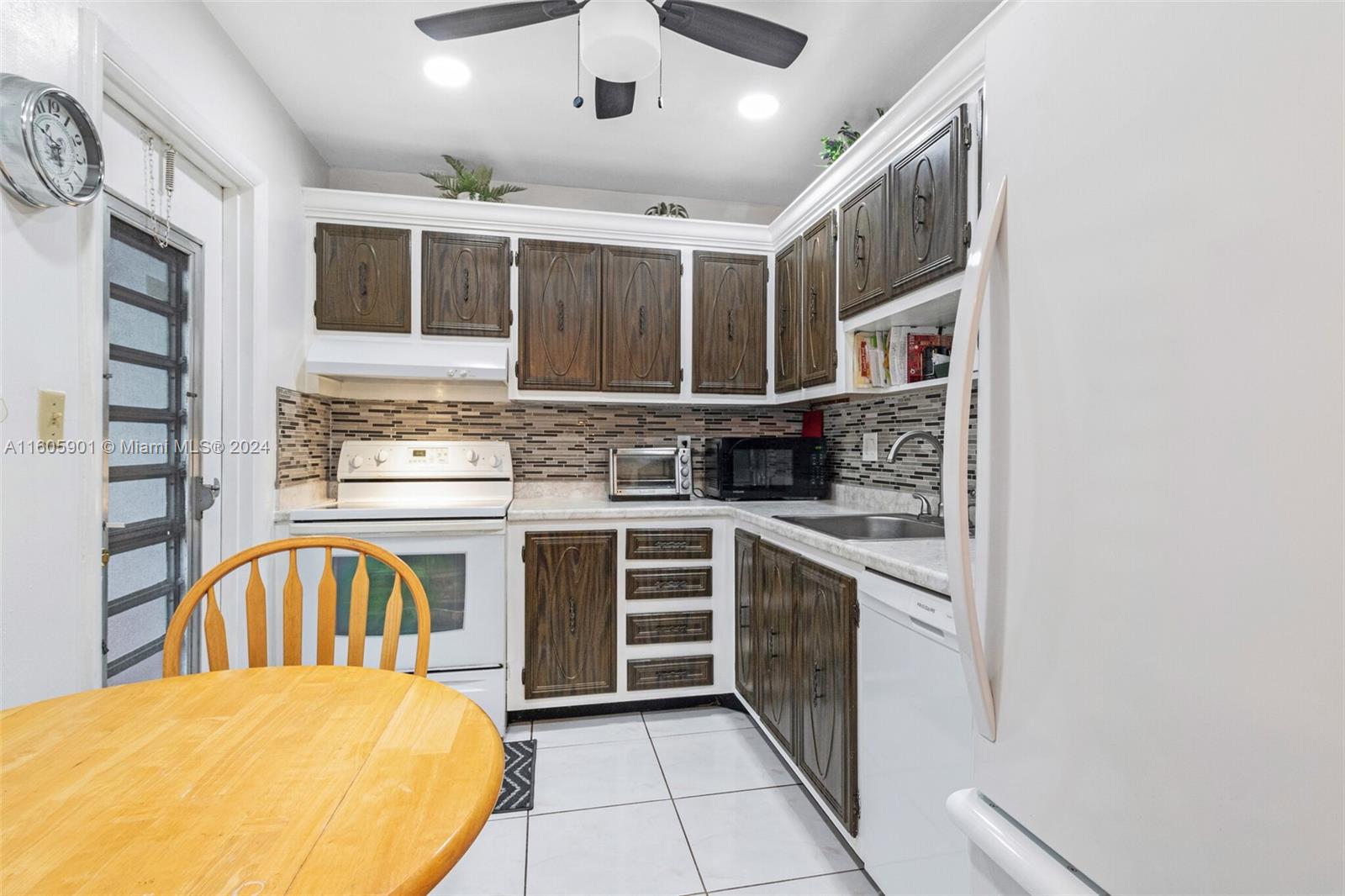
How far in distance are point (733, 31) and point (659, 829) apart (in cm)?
240

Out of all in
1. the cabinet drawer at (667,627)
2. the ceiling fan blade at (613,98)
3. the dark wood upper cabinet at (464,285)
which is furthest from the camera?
the dark wood upper cabinet at (464,285)

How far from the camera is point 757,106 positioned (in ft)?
8.30

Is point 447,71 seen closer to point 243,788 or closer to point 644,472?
point 644,472

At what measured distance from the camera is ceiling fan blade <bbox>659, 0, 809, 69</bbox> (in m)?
1.68

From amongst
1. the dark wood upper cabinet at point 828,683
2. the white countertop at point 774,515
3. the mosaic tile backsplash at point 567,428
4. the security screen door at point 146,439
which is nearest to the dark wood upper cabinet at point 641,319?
the mosaic tile backsplash at point 567,428

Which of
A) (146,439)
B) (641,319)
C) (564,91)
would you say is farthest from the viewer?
(641,319)

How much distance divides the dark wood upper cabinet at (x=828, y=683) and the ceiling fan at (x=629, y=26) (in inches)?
61.8

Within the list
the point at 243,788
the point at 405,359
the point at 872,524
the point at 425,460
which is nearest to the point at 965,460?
the point at 243,788

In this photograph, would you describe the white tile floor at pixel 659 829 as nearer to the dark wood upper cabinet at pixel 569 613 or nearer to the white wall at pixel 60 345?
the dark wood upper cabinet at pixel 569 613

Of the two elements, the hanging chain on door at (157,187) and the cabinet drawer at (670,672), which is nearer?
the hanging chain on door at (157,187)

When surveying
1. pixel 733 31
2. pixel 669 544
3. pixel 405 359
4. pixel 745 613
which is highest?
pixel 733 31

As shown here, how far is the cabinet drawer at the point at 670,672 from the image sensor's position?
275cm

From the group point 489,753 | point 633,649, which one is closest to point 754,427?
point 633,649

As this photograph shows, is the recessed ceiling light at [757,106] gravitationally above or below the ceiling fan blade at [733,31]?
above
